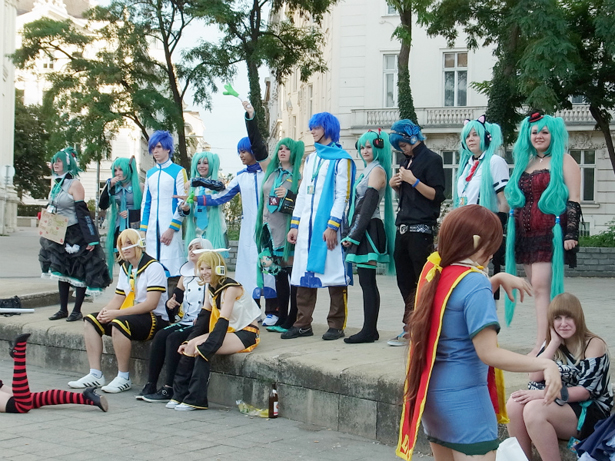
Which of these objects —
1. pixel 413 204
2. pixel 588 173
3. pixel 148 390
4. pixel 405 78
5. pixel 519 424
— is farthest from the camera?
pixel 588 173

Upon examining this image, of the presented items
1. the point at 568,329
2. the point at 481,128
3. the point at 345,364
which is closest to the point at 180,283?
the point at 345,364

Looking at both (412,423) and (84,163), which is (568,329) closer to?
(412,423)

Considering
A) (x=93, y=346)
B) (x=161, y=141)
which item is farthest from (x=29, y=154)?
(x=93, y=346)

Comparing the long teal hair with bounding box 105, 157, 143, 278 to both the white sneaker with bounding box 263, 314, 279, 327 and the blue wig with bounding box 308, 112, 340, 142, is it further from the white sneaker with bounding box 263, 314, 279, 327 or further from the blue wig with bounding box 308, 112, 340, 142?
the blue wig with bounding box 308, 112, 340, 142

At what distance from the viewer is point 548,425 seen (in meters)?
4.19

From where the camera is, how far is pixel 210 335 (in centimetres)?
613

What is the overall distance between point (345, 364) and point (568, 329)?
1813mm

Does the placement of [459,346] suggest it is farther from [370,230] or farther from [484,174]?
[370,230]

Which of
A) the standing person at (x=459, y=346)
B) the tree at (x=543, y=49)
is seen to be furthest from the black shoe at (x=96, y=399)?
the tree at (x=543, y=49)

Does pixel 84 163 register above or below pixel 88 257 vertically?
above

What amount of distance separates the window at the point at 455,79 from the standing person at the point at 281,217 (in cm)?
2645

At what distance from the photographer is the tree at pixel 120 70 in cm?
2238

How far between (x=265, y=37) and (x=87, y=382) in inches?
625

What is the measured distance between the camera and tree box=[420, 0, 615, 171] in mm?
17375
